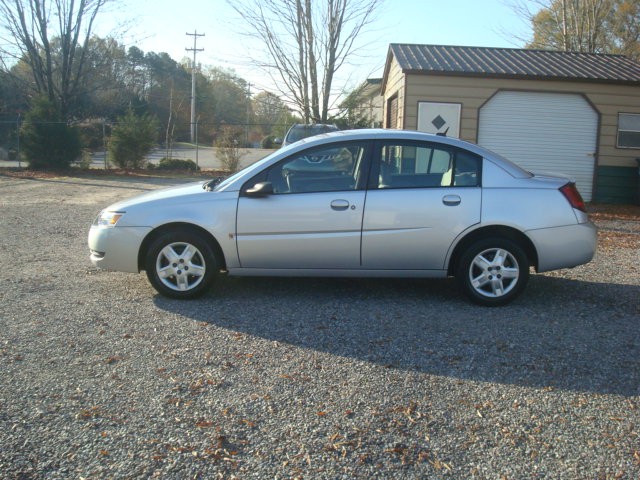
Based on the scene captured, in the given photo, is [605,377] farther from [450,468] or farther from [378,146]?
[378,146]

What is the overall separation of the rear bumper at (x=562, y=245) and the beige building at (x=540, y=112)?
8.93 meters

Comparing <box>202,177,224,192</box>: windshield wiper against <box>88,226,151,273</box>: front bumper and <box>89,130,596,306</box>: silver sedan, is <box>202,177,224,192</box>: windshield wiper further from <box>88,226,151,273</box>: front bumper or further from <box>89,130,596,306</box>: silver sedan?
<box>88,226,151,273</box>: front bumper

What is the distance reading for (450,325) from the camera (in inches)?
213

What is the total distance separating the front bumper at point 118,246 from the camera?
19.7ft

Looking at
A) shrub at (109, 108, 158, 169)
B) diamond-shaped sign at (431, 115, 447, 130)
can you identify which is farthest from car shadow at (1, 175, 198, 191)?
diamond-shaped sign at (431, 115, 447, 130)

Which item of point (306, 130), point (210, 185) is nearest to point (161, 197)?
point (210, 185)

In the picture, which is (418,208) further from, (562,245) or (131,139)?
(131,139)

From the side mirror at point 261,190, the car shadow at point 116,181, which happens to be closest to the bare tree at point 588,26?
the car shadow at point 116,181

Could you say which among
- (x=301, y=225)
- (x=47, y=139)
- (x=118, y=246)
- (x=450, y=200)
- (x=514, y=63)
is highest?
(x=514, y=63)

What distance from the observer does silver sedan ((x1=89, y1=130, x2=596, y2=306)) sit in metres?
5.92

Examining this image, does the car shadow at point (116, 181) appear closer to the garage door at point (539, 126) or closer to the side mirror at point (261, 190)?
the garage door at point (539, 126)

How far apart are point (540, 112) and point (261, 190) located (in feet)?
36.3

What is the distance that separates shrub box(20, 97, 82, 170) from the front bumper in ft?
59.4

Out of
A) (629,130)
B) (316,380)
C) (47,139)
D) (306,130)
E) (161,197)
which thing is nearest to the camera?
(316,380)
